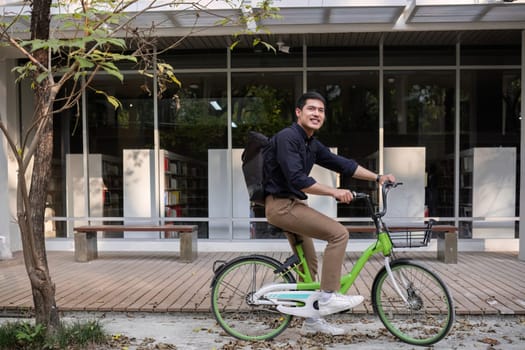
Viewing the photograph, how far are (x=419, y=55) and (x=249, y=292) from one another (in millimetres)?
5921

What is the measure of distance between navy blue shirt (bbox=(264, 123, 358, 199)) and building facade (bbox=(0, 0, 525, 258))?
164 inches

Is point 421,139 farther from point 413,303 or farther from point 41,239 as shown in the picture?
point 41,239

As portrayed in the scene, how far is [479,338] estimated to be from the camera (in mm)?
3635

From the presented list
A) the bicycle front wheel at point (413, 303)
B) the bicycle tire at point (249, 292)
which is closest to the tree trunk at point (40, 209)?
the bicycle tire at point (249, 292)

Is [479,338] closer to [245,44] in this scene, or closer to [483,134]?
[483,134]

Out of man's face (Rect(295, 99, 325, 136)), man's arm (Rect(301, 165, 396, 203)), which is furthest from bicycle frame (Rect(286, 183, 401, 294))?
man's face (Rect(295, 99, 325, 136))

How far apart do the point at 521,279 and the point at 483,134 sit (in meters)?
3.23

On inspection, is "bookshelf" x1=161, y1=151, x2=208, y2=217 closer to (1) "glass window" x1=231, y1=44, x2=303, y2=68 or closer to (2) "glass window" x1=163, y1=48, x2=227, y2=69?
(2) "glass window" x1=163, y1=48, x2=227, y2=69

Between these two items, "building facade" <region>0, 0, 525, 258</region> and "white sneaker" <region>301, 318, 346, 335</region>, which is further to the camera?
"building facade" <region>0, 0, 525, 258</region>

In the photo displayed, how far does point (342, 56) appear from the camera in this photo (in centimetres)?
793

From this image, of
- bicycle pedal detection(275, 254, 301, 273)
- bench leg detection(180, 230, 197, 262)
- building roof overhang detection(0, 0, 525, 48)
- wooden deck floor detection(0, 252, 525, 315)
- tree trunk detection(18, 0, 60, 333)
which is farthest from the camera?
bench leg detection(180, 230, 197, 262)

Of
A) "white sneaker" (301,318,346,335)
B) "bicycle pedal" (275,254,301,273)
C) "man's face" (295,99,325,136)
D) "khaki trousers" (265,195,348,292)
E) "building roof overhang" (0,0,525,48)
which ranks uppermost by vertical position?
"building roof overhang" (0,0,525,48)

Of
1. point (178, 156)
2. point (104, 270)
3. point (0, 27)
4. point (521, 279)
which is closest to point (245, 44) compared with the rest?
point (178, 156)

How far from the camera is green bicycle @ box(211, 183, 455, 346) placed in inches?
134
